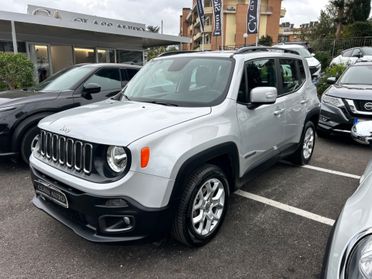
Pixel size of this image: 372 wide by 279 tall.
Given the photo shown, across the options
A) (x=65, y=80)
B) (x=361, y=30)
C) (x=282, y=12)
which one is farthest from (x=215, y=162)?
(x=282, y=12)

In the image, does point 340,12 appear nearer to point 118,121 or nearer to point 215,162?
point 215,162

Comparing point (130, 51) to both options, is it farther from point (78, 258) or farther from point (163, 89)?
point (78, 258)

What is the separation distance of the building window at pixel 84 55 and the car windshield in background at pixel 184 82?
14.2 m

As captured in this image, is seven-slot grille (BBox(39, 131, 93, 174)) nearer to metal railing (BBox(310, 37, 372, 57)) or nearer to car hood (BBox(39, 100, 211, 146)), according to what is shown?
car hood (BBox(39, 100, 211, 146))

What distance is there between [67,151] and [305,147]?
3824mm

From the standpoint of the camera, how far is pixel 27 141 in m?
4.64

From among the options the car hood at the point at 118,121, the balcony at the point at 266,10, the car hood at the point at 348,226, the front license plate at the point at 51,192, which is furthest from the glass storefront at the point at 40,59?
the balcony at the point at 266,10

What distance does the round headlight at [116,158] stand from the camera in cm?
236

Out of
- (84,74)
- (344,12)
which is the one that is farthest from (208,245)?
(344,12)

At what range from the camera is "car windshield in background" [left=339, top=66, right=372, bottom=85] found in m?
6.85

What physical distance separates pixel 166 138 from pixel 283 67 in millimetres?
2531

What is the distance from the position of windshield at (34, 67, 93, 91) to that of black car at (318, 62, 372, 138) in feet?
15.7

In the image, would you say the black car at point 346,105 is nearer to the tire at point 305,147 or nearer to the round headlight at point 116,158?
the tire at point 305,147

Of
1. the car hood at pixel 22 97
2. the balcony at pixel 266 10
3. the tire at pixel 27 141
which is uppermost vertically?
the balcony at pixel 266 10
